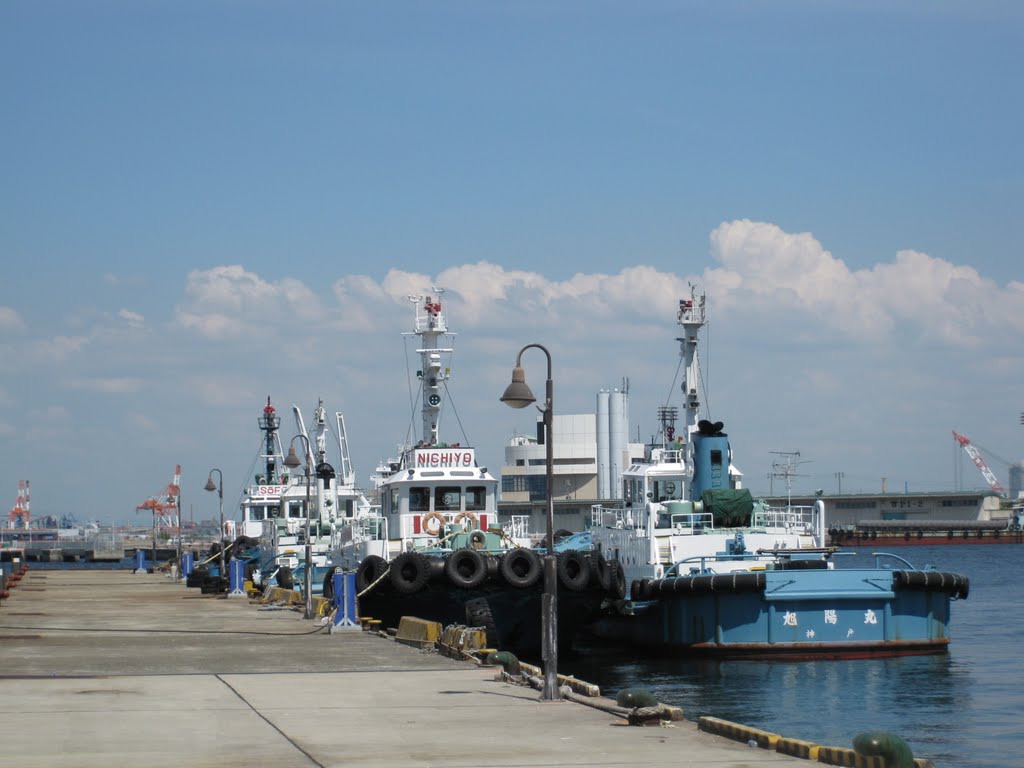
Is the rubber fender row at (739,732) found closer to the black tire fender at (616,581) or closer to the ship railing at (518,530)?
the black tire fender at (616,581)

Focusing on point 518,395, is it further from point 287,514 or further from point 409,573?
point 287,514

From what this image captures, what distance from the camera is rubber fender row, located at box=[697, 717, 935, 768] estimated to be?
14.0 meters

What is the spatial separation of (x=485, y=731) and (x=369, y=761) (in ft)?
8.14

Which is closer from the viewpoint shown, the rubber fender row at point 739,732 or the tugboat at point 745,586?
the rubber fender row at point 739,732

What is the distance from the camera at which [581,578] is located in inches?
1348

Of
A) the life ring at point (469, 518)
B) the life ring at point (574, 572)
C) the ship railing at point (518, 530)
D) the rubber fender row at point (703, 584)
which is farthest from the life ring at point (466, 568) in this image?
the ship railing at point (518, 530)

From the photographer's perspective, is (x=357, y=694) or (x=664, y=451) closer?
(x=357, y=694)

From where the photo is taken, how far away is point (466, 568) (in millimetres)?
34000

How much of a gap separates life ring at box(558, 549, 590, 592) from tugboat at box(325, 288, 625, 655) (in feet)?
0.08

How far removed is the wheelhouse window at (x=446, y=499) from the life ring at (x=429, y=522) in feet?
1.51

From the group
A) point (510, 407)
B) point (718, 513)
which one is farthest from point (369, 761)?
point (718, 513)

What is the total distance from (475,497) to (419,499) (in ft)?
5.36

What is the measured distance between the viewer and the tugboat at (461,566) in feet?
111

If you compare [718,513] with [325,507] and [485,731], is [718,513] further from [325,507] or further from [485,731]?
[325,507]
